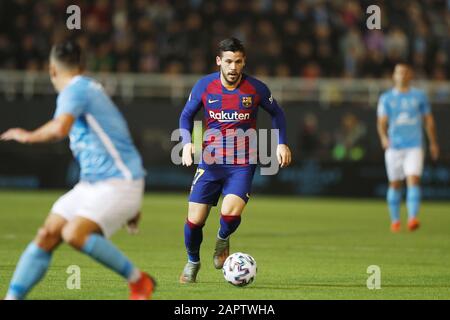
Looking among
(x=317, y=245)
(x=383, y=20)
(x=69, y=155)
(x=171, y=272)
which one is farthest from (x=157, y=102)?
(x=171, y=272)

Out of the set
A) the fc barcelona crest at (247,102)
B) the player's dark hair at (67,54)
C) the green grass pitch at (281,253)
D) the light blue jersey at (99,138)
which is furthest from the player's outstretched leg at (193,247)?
the player's dark hair at (67,54)

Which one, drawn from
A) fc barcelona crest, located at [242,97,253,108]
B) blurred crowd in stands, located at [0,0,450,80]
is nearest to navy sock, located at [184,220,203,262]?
fc barcelona crest, located at [242,97,253,108]

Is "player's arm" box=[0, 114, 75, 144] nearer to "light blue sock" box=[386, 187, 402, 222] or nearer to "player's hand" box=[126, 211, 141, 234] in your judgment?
"player's hand" box=[126, 211, 141, 234]

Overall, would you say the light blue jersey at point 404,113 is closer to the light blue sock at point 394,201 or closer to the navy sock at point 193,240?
the light blue sock at point 394,201

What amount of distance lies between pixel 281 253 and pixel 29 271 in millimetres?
5838

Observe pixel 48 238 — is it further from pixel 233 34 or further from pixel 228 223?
pixel 233 34

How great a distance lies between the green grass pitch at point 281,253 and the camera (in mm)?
8625

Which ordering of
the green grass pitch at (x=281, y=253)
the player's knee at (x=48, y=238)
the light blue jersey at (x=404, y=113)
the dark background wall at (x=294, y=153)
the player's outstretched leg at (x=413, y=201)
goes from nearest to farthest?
the player's knee at (x=48, y=238) → the green grass pitch at (x=281, y=253) → the player's outstretched leg at (x=413, y=201) → the light blue jersey at (x=404, y=113) → the dark background wall at (x=294, y=153)

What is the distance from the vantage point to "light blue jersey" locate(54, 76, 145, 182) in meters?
6.99

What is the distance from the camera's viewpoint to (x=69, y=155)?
901 inches

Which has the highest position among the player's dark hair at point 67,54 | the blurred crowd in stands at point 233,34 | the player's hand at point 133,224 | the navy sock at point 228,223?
the blurred crowd in stands at point 233,34

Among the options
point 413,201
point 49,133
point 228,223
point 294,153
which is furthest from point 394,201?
point 49,133

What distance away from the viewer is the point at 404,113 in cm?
1653

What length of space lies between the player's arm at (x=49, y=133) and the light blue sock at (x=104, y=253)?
0.75m
